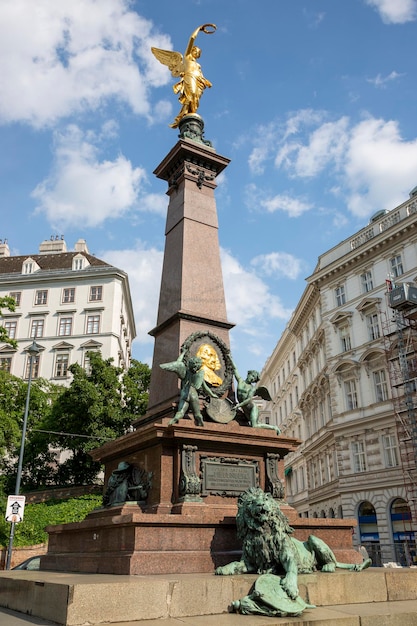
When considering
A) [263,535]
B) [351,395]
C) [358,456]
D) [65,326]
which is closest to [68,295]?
[65,326]

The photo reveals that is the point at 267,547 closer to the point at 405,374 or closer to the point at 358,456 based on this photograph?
the point at 405,374

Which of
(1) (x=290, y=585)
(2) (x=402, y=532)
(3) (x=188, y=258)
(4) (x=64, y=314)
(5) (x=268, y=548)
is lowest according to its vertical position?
(1) (x=290, y=585)

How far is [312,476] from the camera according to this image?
39562 mm

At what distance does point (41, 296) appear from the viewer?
49188mm

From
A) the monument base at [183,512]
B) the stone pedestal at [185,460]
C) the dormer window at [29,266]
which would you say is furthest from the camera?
the dormer window at [29,266]

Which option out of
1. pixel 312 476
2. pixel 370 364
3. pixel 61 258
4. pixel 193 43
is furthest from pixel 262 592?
pixel 61 258

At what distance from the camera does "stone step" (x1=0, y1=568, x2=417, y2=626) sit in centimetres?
480

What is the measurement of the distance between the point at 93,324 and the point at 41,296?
6.20m

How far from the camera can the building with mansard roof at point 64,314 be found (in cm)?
4572

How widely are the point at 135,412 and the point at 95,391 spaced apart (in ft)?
9.43

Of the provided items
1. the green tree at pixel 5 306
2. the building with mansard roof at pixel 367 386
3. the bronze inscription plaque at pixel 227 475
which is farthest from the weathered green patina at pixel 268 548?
the building with mansard roof at pixel 367 386

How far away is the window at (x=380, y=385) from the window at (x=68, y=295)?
1103 inches

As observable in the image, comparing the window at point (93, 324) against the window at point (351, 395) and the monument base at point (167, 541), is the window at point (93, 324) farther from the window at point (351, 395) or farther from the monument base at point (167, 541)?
the monument base at point (167, 541)

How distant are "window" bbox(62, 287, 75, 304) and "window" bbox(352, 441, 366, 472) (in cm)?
2795
